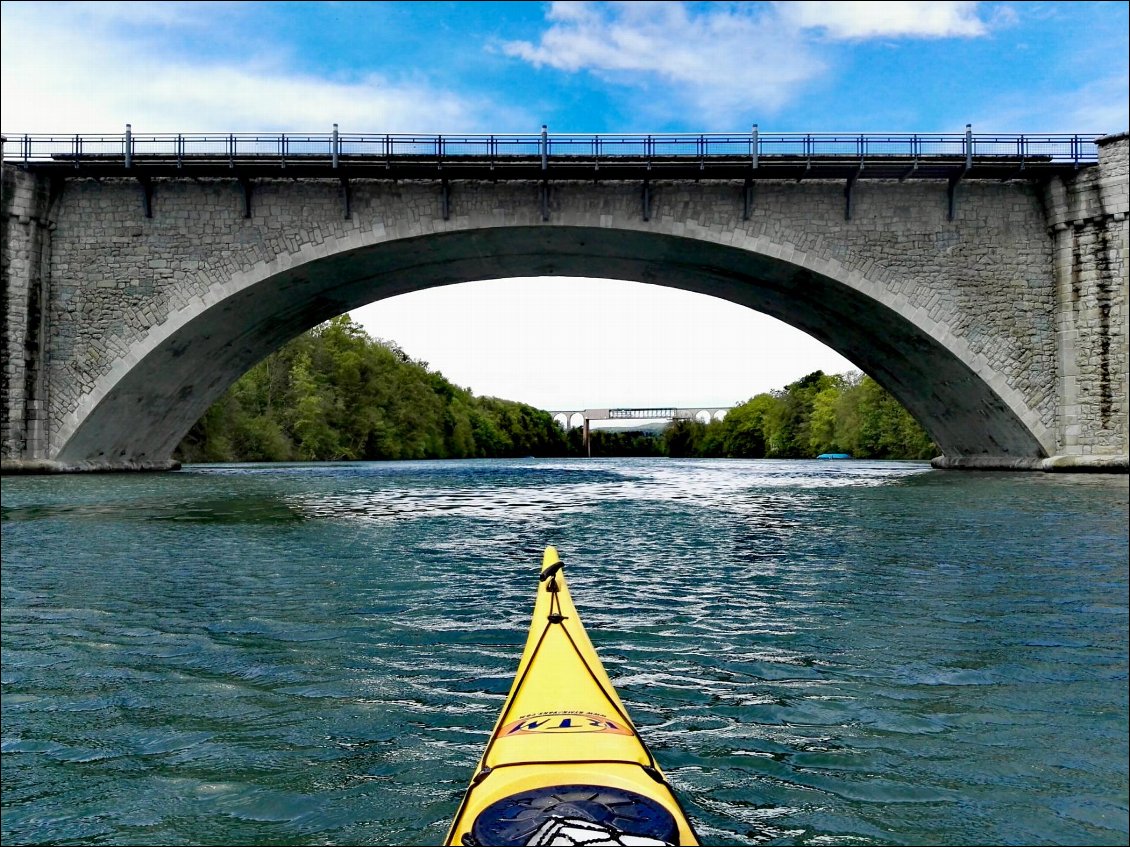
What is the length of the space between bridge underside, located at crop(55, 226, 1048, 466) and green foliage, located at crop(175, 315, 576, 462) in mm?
20214

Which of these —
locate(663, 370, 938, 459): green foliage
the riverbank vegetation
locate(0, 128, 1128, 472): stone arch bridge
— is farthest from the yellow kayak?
the riverbank vegetation

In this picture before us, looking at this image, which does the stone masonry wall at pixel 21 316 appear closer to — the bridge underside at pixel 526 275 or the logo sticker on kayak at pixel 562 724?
the bridge underside at pixel 526 275

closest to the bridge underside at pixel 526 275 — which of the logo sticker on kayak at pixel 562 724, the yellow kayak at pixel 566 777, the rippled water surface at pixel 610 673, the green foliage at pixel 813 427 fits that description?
the rippled water surface at pixel 610 673

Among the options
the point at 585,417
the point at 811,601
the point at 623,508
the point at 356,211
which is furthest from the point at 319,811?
the point at 585,417

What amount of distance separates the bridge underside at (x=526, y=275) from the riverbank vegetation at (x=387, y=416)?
20.4 metres

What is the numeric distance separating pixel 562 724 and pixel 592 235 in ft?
Answer: 76.5

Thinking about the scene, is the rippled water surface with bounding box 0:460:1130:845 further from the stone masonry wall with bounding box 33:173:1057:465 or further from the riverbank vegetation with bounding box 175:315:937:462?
the riverbank vegetation with bounding box 175:315:937:462

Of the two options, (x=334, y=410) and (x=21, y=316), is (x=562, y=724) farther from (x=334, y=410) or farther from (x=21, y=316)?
(x=334, y=410)

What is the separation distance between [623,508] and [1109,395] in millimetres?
15794

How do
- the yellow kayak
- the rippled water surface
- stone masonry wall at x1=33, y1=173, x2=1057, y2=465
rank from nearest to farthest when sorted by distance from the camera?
the yellow kayak, the rippled water surface, stone masonry wall at x1=33, y1=173, x2=1057, y2=465

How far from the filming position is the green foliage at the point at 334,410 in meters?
54.0

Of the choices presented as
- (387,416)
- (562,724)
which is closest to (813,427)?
(387,416)

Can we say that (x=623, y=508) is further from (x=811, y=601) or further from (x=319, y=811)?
(x=319, y=811)

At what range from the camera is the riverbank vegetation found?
55.4 m
